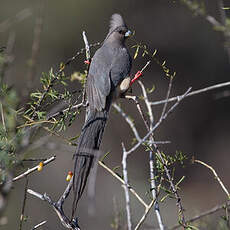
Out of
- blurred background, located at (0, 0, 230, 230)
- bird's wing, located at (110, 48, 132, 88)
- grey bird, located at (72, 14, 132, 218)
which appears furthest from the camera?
blurred background, located at (0, 0, 230, 230)

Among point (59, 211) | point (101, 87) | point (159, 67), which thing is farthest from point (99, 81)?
point (159, 67)

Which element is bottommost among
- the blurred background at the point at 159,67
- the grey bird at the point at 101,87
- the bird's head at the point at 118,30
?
the blurred background at the point at 159,67

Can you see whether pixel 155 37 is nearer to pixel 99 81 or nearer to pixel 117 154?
pixel 117 154

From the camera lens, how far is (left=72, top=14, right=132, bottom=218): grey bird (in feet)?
8.71

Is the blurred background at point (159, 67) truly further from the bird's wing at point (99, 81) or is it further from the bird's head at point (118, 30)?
the bird's wing at point (99, 81)

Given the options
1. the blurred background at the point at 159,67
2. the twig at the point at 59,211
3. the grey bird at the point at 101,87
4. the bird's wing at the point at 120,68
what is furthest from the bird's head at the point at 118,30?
the blurred background at the point at 159,67

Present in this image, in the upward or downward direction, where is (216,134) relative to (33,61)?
downward

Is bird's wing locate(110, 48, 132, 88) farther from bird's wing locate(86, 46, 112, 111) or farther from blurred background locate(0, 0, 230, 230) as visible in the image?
blurred background locate(0, 0, 230, 230)

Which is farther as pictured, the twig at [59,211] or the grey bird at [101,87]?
the grey bird at [101,87]

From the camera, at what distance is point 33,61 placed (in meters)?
1.79

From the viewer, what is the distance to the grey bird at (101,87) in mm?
2656

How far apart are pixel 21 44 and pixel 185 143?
4160 mm

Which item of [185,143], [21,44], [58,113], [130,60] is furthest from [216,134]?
[58,113]

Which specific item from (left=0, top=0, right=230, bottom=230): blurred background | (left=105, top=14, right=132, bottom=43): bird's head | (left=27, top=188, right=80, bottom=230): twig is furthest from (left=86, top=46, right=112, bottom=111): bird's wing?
(left=0, top=0, right=230, bottom=230): blurred background
